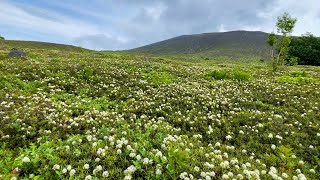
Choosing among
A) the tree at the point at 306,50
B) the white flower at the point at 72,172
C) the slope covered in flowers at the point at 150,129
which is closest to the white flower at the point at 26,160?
the slope covered in flowers at the point at 150,129

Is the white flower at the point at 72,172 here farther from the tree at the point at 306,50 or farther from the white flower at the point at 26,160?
the tree at the point at 306,50

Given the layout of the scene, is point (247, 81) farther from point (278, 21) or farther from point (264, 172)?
point (278, 21)

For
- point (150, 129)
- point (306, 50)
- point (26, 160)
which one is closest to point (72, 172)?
point (26, 160)

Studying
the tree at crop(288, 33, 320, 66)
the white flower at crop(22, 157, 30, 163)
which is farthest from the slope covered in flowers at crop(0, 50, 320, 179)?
the tree at crop(288, 33, 320, 66)

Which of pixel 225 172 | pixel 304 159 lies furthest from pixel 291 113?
pixel 225 172

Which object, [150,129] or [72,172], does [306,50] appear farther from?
[72,172]

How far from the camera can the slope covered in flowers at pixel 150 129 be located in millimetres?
6617

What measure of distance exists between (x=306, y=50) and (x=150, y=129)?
8179 cm

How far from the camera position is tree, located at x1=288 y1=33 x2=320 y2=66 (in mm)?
74250

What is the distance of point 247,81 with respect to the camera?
858 inches

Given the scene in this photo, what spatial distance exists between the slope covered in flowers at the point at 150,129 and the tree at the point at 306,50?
6448 cm

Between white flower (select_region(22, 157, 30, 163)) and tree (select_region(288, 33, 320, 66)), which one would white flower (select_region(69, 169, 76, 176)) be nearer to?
white flower (select_region(22, 157, 30, 163))

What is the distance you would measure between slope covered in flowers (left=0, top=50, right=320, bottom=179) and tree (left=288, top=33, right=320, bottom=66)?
64480mm

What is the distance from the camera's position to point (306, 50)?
76125 millimetres
